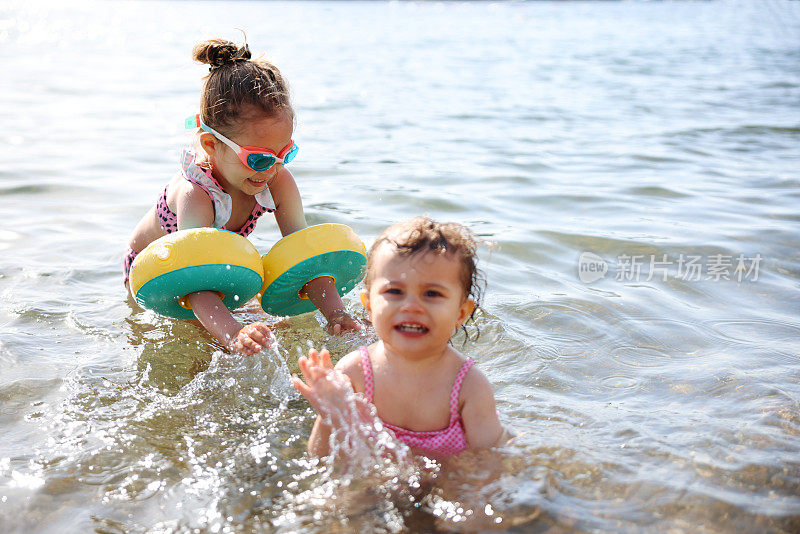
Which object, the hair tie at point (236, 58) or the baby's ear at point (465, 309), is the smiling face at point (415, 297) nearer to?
the baby's ear at point (465, 309)

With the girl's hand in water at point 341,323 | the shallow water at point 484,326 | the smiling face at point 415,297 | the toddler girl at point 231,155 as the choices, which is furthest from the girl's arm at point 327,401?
the girl's hand in water at point 341,323

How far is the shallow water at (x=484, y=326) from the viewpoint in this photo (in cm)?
281

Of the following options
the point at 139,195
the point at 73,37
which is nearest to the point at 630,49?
the point at 73,37

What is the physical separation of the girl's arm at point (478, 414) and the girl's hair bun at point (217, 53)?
2173mm

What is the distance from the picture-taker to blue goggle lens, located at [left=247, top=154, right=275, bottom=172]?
4.00 metres

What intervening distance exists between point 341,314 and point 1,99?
898cm

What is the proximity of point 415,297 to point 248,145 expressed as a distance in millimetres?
1612

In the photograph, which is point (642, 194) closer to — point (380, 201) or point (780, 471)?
point (380, 201)

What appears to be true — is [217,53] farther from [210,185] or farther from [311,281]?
[311,281]

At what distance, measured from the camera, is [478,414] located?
303cm

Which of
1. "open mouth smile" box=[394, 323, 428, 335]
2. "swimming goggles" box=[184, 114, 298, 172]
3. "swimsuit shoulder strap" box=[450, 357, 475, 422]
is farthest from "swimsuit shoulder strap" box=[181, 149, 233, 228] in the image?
"swimsuit shoulder strap" box=[450, 357, 475, 422]

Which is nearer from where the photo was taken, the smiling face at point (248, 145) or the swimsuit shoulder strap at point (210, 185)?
the smiling face at point (248, 145)

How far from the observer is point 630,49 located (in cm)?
2189

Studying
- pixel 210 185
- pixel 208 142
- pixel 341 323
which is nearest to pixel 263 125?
pixel 208 142
